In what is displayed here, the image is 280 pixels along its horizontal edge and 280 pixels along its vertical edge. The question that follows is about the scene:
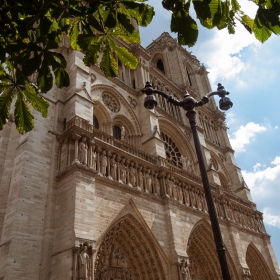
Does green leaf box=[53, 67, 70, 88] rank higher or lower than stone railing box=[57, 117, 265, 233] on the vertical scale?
lower

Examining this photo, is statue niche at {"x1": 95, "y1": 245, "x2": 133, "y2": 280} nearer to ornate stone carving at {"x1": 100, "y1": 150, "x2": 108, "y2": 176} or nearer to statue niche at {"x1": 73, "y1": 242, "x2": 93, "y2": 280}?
statue niche at {"x1": 73, "y1": 242, "x2": 93, "y2": 280}

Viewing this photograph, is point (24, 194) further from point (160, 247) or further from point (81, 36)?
point (81, 36)

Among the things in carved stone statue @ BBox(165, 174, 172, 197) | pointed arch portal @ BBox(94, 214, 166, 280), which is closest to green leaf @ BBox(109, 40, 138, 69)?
pointed arch portal @ BBox(94, 214, 166, 280)

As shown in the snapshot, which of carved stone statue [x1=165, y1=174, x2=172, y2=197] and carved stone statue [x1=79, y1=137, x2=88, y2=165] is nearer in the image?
carved stone statue [x1=79, y1=137, x2=88, y2=165]

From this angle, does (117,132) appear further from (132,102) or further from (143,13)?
(143,13)

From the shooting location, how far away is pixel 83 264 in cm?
877

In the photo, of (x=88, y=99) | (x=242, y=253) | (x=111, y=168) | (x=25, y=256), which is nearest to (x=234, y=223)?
(x=242, y=253)

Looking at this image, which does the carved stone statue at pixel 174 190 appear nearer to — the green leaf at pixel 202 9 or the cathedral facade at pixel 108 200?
the cathedral facade at pixel 108 200

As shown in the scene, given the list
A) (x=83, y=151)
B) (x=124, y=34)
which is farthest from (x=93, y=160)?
(x=124, y=34)

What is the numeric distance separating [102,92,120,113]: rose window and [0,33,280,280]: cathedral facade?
7 centimetres

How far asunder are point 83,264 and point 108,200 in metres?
2.92

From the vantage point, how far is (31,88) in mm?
3006

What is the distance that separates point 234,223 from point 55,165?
11.5m

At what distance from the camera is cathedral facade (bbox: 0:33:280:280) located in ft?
30.5
